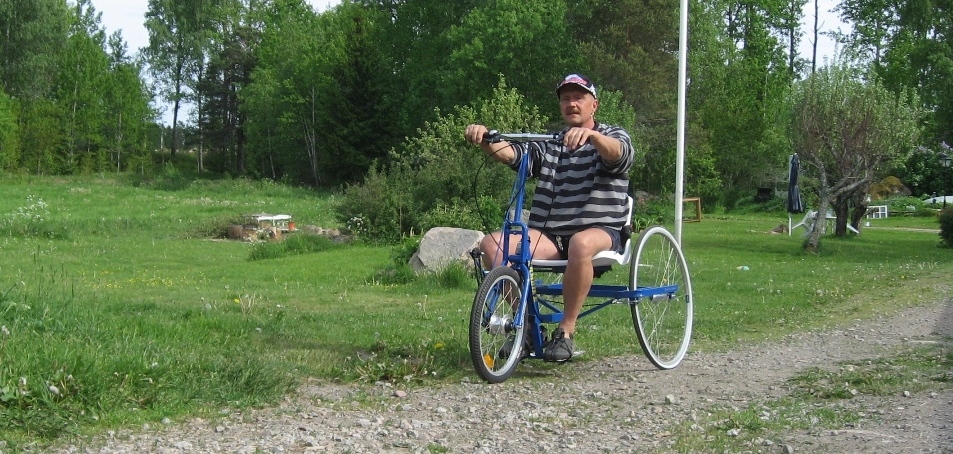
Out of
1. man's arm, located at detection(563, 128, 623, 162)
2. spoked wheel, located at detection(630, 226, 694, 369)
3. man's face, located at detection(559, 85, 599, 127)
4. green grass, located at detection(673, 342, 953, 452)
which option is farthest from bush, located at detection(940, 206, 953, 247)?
man's arm, located at detection(563, 128, 623, 162)

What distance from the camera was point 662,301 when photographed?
710cm

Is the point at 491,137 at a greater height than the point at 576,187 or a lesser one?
greater

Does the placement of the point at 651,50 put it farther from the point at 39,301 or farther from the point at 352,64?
the point at 39,301

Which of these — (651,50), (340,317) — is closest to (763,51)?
(651,50)

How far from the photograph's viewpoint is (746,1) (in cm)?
6688

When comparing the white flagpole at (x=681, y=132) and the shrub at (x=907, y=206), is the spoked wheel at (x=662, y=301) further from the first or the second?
the shrub at (x=907, y=206)

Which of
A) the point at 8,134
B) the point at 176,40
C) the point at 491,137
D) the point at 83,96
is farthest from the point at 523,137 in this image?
the point at 176,40

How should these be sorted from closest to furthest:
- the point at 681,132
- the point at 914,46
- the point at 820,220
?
the point at 681,132, the point at 820,220, the point at 914,46

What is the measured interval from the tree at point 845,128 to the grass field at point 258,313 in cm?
173

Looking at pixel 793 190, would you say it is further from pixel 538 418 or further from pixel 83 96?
pixel 83 96

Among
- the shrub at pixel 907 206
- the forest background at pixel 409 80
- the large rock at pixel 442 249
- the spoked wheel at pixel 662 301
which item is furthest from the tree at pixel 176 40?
the spoked wheel at pixel 662 301

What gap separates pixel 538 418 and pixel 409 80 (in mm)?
59294

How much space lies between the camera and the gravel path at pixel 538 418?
14.5 feet

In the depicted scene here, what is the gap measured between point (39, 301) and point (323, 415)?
9.57ft
